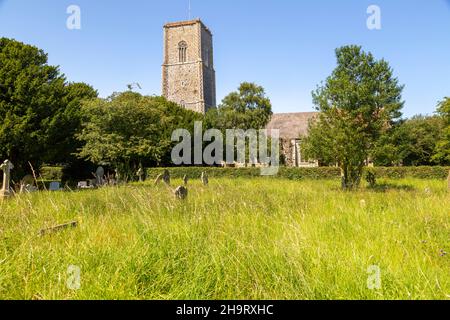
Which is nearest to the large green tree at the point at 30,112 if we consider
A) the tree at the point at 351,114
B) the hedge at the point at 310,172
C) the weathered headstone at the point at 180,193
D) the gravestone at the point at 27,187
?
the gravestone at the point at 27,187

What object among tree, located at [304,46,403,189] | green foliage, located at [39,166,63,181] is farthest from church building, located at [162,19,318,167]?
tree, located at [304,46,403,189]

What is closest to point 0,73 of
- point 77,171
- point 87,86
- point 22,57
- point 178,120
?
point 22,57

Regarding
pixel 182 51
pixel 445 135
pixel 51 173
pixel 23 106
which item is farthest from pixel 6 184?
pixel 182 51

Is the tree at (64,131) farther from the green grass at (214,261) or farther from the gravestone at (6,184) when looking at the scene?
the green grass at (214,261)

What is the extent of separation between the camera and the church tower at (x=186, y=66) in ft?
180

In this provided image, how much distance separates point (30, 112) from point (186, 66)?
41.3 m

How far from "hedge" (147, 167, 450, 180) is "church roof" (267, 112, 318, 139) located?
56.9ft

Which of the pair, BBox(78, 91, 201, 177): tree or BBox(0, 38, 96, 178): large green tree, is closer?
BBox(0, 38, 96, 178): large green tree

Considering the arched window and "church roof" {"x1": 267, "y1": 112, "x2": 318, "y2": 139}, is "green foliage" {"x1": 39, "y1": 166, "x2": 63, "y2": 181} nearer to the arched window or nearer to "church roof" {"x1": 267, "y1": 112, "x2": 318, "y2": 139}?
"church roof" {"x1": 267, "y1": 112, "x2": 318, "y2": 139}

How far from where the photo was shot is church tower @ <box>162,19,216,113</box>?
2165 inches

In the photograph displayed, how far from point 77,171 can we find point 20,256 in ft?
73.9

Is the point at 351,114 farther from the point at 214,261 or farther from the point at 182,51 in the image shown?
the point at 182,51

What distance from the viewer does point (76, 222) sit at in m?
4.46
